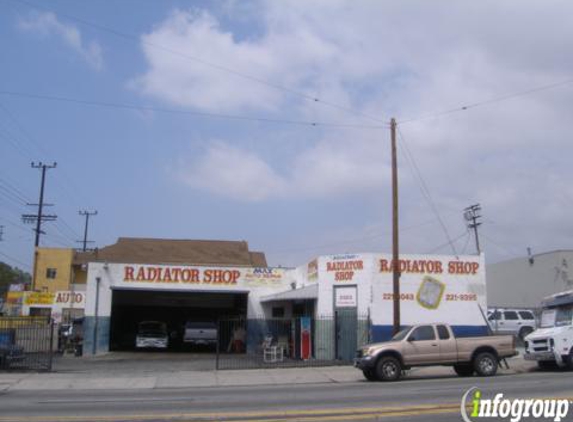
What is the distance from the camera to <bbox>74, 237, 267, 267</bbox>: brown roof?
57.5 meters

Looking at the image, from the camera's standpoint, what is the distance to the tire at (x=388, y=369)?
2076 centimetres

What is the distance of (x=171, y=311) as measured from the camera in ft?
155

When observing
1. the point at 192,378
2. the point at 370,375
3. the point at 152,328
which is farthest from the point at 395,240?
the point at 152,328

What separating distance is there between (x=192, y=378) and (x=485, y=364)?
31.3 feet

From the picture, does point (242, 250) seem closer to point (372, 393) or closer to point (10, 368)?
point (10, 368)

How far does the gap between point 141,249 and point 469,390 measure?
1830 inches

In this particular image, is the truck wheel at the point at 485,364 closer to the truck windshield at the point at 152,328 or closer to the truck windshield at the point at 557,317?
the truck windshield at the point at 557,317

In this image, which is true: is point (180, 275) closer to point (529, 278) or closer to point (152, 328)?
point (152, 328)

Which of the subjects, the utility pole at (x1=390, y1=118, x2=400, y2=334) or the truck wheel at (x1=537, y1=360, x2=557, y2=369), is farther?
A: the utility pole at (x1=390, y1=118, x2=400, y2=334)

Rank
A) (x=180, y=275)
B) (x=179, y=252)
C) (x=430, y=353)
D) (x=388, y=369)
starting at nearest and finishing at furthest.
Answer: (x=388, y=369) → (x=430, y=353) → (x=180, y=275) → (x=179, y=252)

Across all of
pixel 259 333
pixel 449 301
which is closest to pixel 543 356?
pixel 449 301

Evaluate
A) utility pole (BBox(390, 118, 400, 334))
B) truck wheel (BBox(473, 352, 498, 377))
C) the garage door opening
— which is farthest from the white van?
the garage door opening

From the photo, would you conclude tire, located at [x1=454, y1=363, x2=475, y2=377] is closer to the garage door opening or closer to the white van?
the white van

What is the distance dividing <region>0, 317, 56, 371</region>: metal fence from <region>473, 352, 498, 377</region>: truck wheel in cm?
1506
